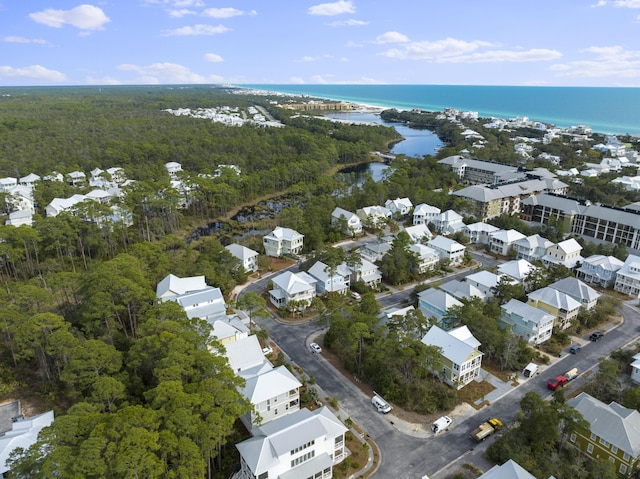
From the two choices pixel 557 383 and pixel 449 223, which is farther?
pixel 449 223

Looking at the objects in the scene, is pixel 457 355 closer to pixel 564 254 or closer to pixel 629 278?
pixel 629 278

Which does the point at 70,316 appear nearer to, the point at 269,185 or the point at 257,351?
the point at 257,351

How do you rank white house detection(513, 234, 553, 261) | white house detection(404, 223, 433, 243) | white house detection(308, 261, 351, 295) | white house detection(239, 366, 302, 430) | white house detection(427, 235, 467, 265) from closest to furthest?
white house detection(239, 366, 302, 430)
white house detection(308, 261, 351, 295)
white house detection(427, 235, 467, 265)
white house detection(513, 234, 553, 261)
white house detection(404, 223, 433, 243)

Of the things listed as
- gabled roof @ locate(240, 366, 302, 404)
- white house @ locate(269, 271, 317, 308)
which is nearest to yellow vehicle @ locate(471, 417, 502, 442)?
gabled roof @ locate(240, 366, 302, 404)

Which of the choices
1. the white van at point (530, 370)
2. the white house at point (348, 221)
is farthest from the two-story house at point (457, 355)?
the white house at point (348, 221)

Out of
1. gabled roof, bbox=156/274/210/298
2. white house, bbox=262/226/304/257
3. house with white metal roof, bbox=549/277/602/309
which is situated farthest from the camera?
white house, bbox=262/226/304/257

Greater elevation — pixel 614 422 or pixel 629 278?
pixel 614 422

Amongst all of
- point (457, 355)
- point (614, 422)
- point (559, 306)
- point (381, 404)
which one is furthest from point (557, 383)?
point (381, 404)

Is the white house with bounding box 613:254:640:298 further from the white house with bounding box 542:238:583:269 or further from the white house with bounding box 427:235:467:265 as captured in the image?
the white house with bounding box 427:235:467:265
